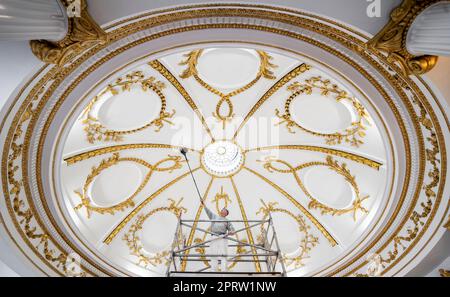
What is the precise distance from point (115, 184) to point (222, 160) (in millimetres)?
2798

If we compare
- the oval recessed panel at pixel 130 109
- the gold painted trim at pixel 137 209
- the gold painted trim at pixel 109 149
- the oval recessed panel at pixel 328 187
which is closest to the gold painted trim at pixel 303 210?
the oval recessed panel at pixel 328 187

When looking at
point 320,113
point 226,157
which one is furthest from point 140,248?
point 320,113

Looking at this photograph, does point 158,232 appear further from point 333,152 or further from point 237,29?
point 237,29

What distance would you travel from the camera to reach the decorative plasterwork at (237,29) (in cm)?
460

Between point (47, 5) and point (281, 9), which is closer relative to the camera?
point (47, 5)

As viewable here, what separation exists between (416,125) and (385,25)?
1877mm

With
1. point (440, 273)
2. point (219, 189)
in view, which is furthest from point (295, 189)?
point (440, 273)

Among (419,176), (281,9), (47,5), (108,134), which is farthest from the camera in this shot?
(108,134)

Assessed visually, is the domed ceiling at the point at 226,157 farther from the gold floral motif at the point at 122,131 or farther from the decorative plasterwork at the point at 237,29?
the decorative plasterwork at the point at 237,29

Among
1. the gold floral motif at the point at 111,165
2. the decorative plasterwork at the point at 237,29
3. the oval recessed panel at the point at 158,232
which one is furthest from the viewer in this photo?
the oval recessed panel at the point at 158,232

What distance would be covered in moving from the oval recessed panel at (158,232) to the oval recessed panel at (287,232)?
2.68 meters

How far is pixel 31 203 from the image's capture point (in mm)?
5785

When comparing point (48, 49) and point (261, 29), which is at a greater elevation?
point (261, 29)

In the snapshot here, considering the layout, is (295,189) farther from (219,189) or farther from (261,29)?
(261,29)
